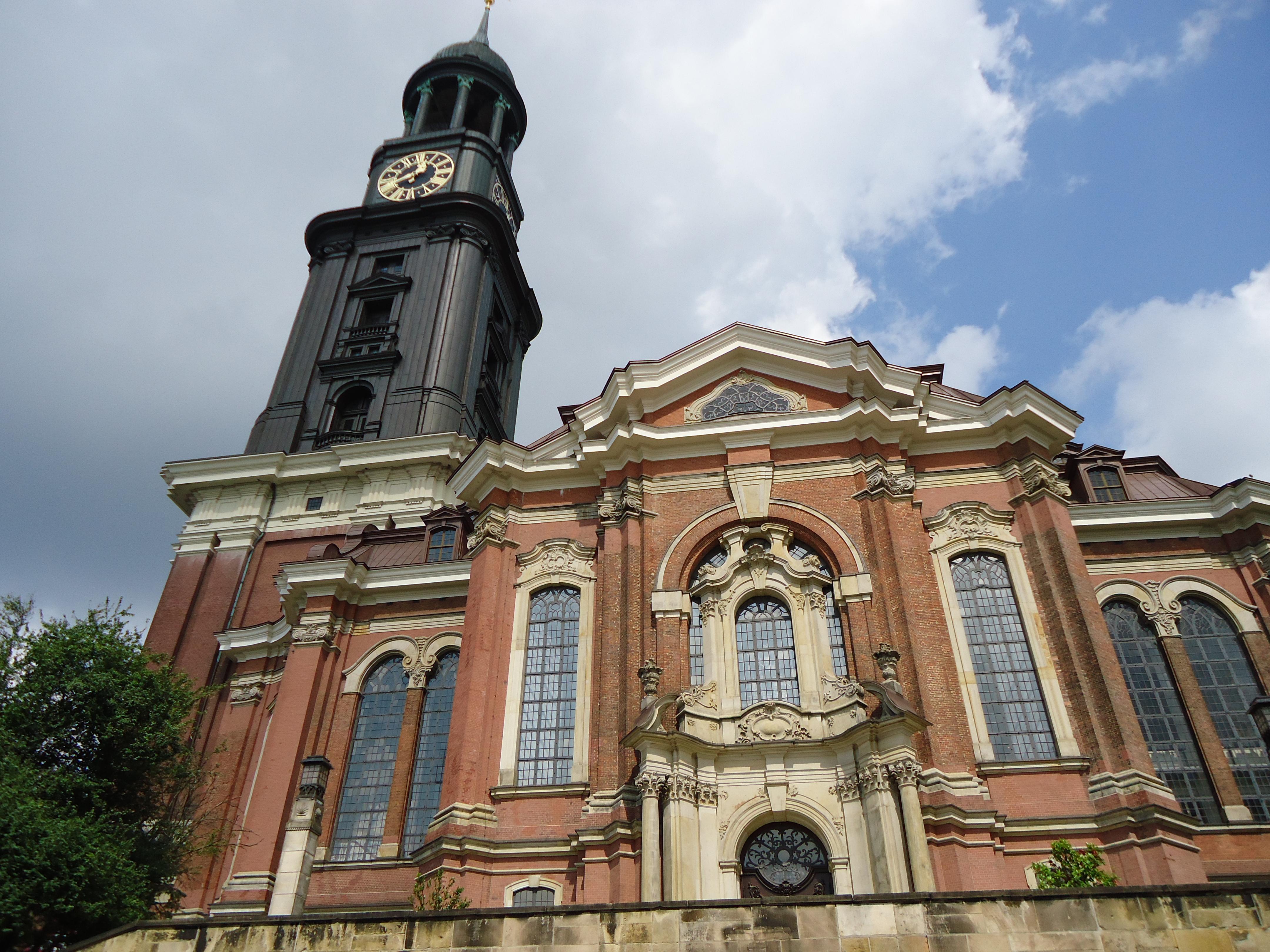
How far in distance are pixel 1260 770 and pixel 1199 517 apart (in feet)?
18.6

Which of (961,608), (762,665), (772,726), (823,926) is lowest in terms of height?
(823,926)

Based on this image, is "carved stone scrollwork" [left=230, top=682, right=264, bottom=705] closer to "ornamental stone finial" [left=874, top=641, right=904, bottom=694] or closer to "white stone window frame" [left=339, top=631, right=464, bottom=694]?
"white stone window frame" [left=339, top=631, right=464, bottom=694]

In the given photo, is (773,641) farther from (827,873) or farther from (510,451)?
(510,451)

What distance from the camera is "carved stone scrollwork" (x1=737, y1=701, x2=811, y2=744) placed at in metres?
17.4

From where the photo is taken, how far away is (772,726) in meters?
17.6

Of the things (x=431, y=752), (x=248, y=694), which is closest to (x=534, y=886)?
(x=431, y=752)

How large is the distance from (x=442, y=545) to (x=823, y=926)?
18.0m

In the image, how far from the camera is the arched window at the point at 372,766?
69.7 ft

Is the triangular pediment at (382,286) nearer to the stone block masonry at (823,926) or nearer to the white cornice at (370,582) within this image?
the white cornice at (370,582)

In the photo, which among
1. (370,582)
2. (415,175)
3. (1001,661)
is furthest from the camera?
(415,175)

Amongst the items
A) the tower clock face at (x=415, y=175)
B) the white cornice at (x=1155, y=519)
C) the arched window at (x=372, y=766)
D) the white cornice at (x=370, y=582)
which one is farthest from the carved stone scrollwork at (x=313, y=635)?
the tower clock face at (x=415, y=175)

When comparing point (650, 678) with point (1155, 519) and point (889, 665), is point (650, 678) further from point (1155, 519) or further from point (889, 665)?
point (1155, 519)

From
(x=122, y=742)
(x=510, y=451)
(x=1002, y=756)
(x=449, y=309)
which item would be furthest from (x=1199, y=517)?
(x=449, y=309)

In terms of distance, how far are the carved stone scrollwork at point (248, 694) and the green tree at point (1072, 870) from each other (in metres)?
20.3
